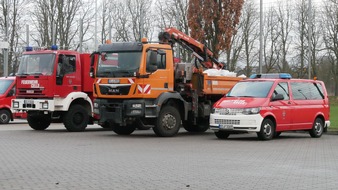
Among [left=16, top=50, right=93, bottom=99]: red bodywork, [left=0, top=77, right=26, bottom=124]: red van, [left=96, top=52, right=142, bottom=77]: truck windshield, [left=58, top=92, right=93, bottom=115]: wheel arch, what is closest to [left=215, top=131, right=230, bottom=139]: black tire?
[left=96, top=52, right=142, bottom=77]: truck windshield

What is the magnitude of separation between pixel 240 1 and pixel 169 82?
15.1 metres

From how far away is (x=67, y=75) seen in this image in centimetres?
2150

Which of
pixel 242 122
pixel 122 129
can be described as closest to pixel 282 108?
pixel 242 122

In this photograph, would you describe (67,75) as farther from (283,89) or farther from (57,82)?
(283,89)

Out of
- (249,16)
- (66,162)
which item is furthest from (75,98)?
(249,16)

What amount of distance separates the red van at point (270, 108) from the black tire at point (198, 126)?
9.62 ft

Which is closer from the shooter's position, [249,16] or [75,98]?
[75,98]

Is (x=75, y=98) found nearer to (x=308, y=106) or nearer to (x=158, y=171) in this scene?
(x=308, y=106)

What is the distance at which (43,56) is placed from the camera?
21.4 meters

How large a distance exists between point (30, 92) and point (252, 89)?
816 cm

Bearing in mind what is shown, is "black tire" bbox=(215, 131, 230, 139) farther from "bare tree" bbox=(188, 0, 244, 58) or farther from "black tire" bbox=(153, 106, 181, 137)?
"bare tree" bbox=(188, 0, 244, 58)

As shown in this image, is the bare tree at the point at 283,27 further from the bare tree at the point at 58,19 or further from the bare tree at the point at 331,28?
the bare tree at the point at 58,19

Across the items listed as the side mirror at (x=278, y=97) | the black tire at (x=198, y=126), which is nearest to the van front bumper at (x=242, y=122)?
the side mirror at (x=278, y=97)

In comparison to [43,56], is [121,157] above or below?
below
